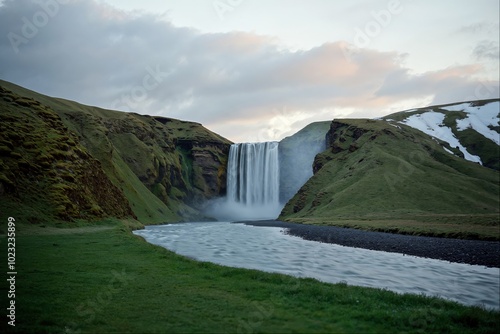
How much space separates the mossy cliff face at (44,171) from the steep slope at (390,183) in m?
54.5

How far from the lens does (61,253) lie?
1026 inches

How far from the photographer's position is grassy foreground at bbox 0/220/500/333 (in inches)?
452

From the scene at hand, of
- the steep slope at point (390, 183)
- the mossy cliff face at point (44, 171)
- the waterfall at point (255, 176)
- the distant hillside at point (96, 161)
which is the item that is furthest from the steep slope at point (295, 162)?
the mossy cliff face at point (44, 171)

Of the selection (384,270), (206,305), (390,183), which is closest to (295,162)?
(390,183)

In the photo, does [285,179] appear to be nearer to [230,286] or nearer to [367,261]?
[367,261]

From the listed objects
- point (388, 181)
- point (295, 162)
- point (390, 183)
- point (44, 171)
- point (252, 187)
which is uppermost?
point (295, 162)

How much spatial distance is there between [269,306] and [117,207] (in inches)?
2703

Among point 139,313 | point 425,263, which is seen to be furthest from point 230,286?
point 425,263

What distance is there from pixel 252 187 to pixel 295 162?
94.4 ft

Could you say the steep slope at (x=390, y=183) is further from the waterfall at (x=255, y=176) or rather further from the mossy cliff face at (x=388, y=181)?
the waterfall at (x=255, y=176)

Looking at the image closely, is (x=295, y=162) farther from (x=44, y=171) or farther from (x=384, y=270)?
(x=384, y=270)

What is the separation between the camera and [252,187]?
16800 centimetres

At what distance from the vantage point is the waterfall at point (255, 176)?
164000 mm

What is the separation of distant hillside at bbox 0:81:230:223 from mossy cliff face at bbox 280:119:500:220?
5741cm
